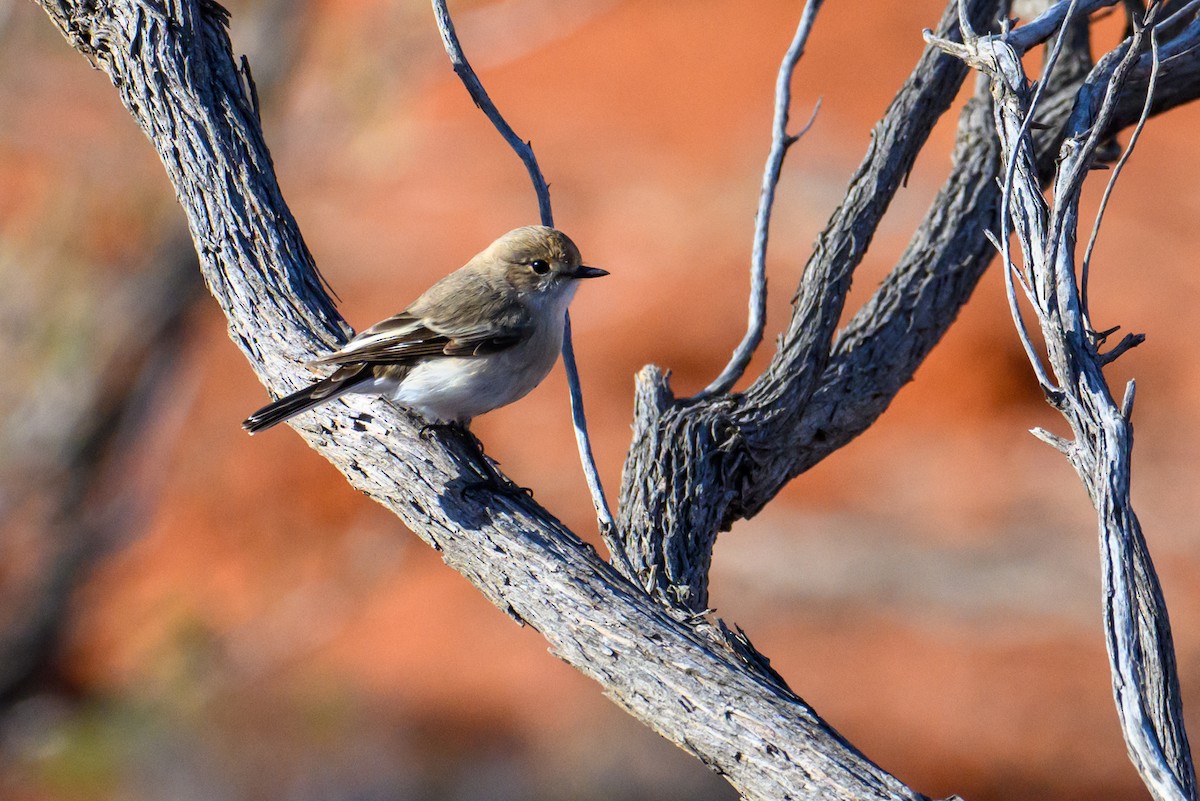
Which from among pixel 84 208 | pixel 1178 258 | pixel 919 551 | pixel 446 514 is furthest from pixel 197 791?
pixel 1178 258

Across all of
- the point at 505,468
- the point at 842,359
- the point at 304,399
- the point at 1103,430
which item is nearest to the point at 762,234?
the point at 842,359

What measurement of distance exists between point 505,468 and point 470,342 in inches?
305

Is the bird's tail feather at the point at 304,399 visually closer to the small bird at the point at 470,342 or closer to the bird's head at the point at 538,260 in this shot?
the small bird at the point at 470,342

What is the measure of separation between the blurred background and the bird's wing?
4.15m

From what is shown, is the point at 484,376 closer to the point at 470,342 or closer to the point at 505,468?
the point at 470,342

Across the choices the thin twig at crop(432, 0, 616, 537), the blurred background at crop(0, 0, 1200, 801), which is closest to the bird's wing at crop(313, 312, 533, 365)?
the thin twig at crop(432, 0, 616, 537)

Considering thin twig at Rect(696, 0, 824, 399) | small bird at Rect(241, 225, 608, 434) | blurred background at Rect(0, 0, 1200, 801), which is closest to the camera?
small bird at Rect(241, 225, 608, 434)

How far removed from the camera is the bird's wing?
3.87 m

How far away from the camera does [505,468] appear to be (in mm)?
11805

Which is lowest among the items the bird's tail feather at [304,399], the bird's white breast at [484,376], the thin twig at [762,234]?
the bird's tail feather at [304,399]

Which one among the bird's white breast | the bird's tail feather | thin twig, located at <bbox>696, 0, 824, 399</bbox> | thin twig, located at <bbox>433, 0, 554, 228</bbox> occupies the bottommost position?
the bird's tail feather

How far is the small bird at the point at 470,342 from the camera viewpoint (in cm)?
352

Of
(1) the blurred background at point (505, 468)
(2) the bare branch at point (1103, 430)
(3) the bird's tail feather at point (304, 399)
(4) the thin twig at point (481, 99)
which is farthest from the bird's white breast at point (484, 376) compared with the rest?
(1) the blurred background at point (505, 468)

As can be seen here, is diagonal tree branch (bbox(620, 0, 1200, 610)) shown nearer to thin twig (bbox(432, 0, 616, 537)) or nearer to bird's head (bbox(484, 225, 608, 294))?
thin twig (bbox(432, 0, 616, 537))
